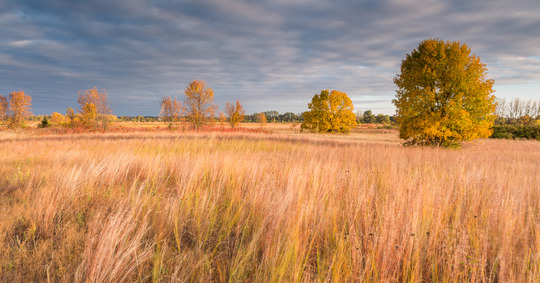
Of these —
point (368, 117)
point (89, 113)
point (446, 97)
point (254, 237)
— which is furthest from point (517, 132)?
point (368, 117)

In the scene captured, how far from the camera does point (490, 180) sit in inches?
197

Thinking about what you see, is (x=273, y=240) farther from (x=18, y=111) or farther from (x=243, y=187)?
(x=18, y=111)

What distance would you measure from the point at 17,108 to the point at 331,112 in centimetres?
5080

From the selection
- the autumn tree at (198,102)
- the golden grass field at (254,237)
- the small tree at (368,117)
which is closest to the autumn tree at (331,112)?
the autumn tree at (198,102)

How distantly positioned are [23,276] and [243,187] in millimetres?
2676

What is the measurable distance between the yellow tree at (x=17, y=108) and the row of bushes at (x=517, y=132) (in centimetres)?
6958

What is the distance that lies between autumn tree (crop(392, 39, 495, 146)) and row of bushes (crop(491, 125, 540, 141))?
26.0 meters

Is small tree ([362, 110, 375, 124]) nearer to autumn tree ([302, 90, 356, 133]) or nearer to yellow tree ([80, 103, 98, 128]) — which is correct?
autumn tree ([302, 90, 356, 133])

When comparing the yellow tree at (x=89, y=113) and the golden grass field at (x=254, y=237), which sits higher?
the yellow tree at (x=89, y=113)

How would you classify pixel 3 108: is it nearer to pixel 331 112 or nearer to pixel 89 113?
pixel 89 113

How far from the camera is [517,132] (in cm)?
3425

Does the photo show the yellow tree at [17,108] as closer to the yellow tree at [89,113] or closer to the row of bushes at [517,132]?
the yellow tree at [89,113]

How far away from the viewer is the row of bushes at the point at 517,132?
32.4 meters

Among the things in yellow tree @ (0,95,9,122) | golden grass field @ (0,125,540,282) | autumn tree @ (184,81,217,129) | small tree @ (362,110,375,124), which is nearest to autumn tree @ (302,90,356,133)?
autumn tree @ (184,81,217,129)
